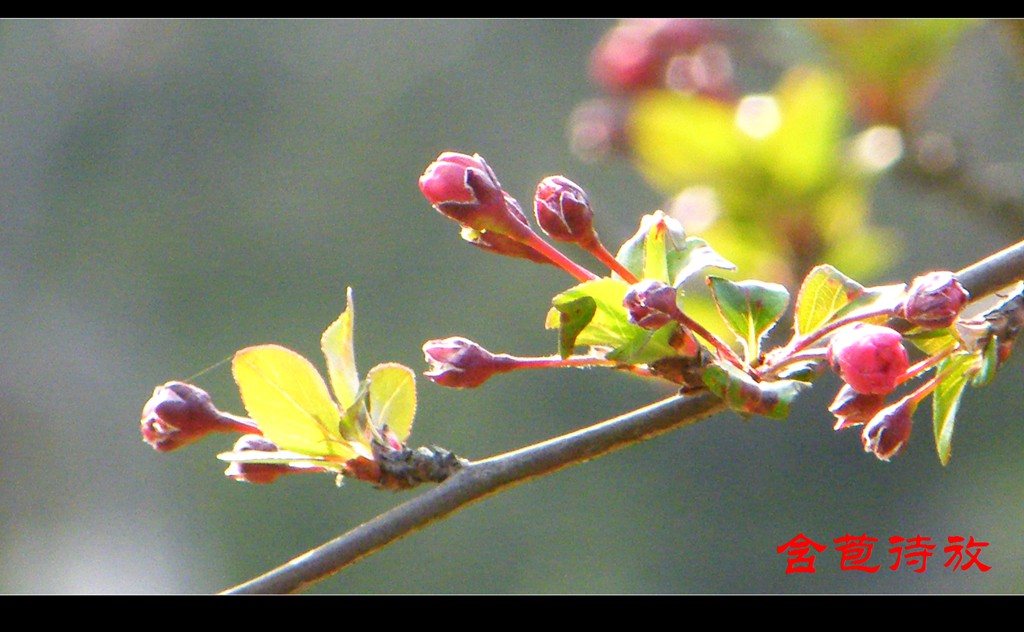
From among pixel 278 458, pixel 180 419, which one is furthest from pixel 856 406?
pixel 180 419

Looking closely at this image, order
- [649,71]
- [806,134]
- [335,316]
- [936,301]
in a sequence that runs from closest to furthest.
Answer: [936,301]
[806,134]
[649,71]
[335,316]

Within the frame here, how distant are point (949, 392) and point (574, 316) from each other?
0.26m

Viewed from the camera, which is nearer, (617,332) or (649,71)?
(617,332)

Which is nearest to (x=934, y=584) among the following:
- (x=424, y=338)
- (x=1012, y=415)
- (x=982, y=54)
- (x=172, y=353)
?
(x=1012, y=415)

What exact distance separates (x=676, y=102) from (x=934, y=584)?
323 cm

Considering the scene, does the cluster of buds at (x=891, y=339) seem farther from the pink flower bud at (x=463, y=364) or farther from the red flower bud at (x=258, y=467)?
the red flower bud at (x=258, y=467)

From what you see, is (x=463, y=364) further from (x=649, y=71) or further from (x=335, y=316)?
(x=335, y=316)

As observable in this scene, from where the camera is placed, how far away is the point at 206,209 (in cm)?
542

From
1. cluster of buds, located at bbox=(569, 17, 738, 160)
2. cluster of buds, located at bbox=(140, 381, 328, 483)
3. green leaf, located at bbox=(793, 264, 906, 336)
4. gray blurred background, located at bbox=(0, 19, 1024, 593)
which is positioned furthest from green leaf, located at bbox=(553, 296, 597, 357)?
gray blurred background, located at bbox=(0, 19, 1024, 593)

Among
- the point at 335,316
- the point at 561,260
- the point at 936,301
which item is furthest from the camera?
the point at 335,316

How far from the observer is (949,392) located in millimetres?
727

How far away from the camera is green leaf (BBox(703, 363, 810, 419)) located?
65cm

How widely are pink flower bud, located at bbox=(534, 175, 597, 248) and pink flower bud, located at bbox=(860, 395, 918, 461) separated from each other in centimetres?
22

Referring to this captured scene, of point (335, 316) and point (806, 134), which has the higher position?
point (335, 316)
